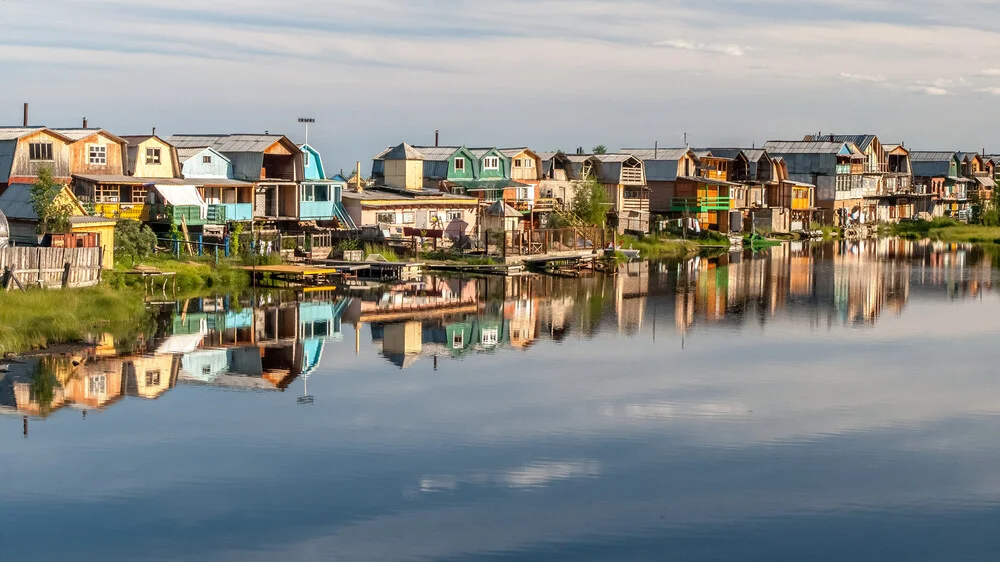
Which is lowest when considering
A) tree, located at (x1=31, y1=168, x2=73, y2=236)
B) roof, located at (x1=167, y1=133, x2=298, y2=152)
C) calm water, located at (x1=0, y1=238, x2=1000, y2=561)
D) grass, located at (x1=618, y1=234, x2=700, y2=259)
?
calm water, located at (x1=0, y1=238, x2=1000, y2=561)

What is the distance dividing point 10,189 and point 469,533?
108 feet

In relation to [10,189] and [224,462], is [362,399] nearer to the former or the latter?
[224,462]

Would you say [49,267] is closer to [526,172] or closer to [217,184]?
[217,184]

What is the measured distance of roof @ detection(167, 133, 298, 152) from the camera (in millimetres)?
56000

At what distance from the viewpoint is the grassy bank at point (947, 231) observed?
93.1 metres

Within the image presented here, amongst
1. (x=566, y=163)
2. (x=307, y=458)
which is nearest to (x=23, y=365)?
(x=307, y=458)

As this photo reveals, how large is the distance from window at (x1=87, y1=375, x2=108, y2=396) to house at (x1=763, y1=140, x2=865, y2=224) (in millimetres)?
75291

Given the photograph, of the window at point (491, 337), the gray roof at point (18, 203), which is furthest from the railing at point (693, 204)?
the gray roof at point (18, 203)

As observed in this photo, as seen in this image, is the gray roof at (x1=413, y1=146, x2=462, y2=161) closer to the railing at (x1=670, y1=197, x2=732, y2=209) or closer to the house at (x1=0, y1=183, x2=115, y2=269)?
the railing at (x1=670, y1=197, x2=732, y2=209)

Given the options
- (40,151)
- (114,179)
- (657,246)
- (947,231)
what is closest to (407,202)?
(114,179)

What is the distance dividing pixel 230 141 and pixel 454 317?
20.5 m

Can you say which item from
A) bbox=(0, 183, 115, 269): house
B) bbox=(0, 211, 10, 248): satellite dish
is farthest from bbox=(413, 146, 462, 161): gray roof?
bbox=(0, 211, 10, 248): satellite dish

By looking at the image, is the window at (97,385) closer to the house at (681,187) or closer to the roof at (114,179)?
the roof at (114,179)

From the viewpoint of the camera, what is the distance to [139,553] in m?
17.3
